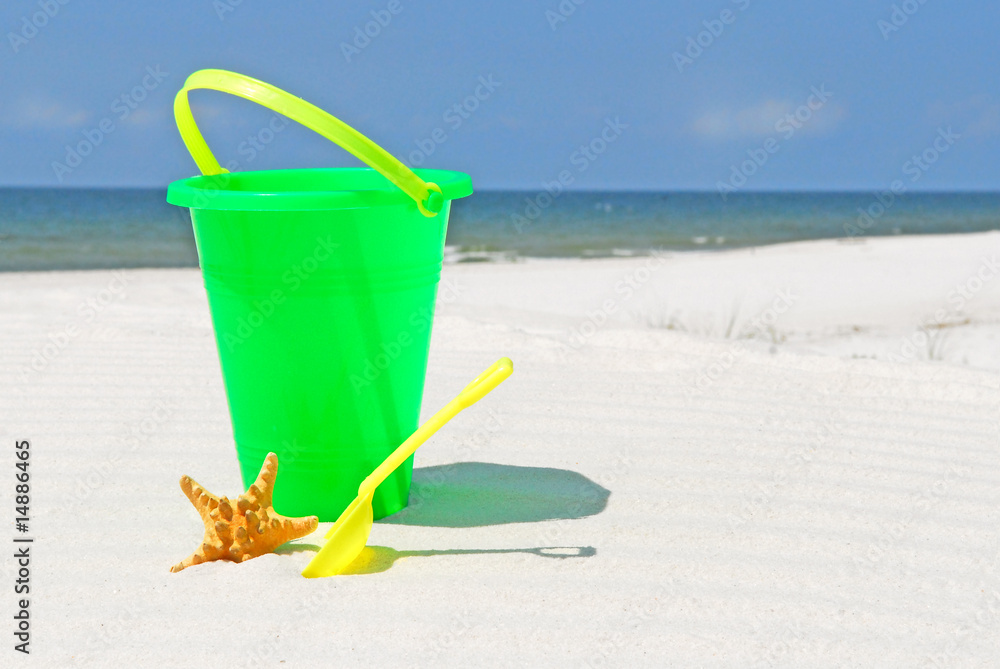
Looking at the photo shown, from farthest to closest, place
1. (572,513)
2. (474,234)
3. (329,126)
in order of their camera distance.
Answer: (474,234) < (572,513) < (329,126)

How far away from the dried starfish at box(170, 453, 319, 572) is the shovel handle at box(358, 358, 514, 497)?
177 millimetres

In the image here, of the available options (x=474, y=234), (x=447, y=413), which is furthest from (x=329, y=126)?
(x=474, y=234)

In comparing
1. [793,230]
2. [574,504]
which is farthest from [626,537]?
[793,230]

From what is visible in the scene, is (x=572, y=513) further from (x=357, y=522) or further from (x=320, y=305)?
(x=320, y=305)

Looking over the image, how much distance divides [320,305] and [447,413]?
328mm

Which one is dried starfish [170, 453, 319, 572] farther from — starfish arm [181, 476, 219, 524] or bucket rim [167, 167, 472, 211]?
bucket rim [167, 167, 472, 211]

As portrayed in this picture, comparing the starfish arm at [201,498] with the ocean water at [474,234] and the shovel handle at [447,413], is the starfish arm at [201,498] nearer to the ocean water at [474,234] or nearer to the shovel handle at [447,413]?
the shovel handle at [447,413]

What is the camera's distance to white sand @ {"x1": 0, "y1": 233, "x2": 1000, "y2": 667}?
1.31 meters

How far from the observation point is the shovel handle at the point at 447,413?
154 centimetres

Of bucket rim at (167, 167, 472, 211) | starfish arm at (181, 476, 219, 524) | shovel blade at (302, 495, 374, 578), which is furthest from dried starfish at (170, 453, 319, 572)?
bucket rim at (167, 167, 472, 211)

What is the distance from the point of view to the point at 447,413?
1581 mm

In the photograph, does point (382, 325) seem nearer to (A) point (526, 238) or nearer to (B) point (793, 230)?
(A) point (526, 238)

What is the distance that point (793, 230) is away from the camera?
18.4 metres

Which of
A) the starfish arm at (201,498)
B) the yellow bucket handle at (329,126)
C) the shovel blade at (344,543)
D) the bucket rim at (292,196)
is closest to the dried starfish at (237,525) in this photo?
the starfish arm at (201,498)
